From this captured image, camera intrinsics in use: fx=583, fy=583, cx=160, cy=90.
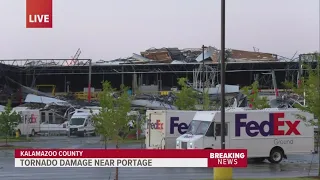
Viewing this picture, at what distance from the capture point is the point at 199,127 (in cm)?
2841

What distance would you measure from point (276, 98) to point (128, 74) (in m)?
29.3

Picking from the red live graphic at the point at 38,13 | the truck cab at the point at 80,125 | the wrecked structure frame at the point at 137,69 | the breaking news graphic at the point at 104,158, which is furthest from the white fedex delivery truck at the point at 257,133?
the wrecked structure frame at the point at 137,69

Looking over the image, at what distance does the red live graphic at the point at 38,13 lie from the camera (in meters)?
14.2

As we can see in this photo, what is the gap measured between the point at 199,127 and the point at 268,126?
3.52 meters

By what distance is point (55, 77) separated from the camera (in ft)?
324

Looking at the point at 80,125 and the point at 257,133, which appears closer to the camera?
the point at 257,133

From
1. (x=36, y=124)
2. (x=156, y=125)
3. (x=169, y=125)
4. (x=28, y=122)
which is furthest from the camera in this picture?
(x=36, y=124)

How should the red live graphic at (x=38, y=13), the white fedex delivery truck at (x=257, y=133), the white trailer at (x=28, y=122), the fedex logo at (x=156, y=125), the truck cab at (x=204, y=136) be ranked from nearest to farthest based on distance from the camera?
the red live graphic at (x=38, y=13) < the truck cab at (x=204, y=136) < the white fedex delivery truck at (x=257, y=133) < the fedex logo at (x=156, y=125) < the white trailer at (x=28, y=122)

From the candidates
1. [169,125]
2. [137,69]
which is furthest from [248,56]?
[169,125]

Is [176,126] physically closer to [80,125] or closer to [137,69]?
[80,125]

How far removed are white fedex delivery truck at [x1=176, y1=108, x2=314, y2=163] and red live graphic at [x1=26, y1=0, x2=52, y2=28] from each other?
14.6 m

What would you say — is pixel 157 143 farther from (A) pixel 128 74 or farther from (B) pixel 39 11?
(A) pixel 128 74

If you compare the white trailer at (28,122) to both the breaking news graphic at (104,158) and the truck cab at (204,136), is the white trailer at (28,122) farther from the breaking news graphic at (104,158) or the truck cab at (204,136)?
the breaking news graphic at (104,158)

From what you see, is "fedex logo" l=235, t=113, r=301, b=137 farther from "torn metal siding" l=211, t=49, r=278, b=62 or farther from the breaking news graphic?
"torn metal siding" l=211, t=49, r=278, b=62
